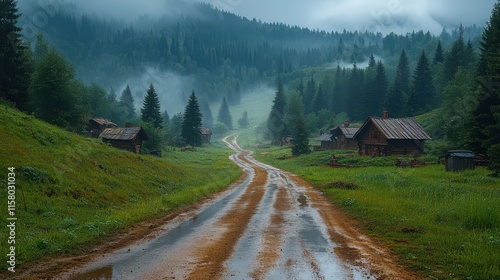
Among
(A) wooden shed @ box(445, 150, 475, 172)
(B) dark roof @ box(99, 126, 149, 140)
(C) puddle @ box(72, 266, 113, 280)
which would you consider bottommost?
(C) puddle @ box(72, 266, 113, 280)

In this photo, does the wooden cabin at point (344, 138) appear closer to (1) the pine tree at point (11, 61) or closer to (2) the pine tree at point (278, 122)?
→ (2) the pine tree at point (278, 122)

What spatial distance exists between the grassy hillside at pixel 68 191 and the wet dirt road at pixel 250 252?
1.79m

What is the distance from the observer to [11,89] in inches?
1634

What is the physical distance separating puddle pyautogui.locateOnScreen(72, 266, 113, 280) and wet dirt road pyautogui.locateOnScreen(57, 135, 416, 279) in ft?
0.06

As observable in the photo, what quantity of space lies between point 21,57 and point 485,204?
50917 mm

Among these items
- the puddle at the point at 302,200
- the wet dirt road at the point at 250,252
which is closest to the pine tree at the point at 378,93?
the puddle at the point at 302,200

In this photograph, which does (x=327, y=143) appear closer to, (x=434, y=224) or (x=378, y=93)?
(x=378, y=93)

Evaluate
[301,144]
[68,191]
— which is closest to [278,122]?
[301,144]

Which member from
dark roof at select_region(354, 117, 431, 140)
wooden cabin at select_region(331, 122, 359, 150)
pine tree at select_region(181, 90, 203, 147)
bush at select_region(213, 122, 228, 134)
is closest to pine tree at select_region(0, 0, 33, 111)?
pine tree at select_region(181, 90, 203, 147)

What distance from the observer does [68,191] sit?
49.2ft

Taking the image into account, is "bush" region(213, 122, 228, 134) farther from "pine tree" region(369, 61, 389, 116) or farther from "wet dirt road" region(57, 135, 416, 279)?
"wet dirt road" region(57, 135, 416, 279)

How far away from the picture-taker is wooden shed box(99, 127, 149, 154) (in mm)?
54647

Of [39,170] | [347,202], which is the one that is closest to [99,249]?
[39,170]

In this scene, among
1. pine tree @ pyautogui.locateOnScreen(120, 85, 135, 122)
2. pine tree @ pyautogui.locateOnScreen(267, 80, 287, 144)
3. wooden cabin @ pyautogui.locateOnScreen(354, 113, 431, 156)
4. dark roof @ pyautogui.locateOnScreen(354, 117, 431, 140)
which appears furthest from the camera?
pine tree @ pyautogui.locateOnScreen(120, 85, 135, 122)
